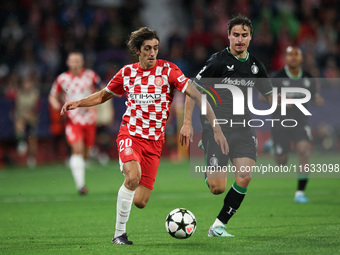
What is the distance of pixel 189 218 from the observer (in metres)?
7.13

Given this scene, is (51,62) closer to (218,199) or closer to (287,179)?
(287,179)

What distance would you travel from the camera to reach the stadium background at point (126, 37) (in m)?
19.2

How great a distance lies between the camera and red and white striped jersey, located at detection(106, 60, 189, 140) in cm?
729

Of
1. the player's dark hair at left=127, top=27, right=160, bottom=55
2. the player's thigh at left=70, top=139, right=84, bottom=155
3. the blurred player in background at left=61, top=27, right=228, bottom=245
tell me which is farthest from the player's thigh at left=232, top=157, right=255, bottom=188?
the player's thigh at left=70, top=139, right=84, bottom=155

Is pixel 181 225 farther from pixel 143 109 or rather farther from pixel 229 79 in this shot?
pixel 229 79

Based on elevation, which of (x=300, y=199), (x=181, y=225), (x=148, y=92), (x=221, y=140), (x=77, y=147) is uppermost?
(x=148, y=92)

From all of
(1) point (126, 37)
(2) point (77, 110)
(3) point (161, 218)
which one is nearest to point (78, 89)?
(2) point (77, 110)

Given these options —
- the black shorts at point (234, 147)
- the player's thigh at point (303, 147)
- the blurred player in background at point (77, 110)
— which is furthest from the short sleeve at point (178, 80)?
the blurred player in background at point (77, 110)

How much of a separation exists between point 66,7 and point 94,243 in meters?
14.1

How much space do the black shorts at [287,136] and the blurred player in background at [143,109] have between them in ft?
14.0

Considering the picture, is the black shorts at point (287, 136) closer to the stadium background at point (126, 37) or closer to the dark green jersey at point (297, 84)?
the dark green jersey at point (297, 84)

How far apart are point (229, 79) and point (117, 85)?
1.30 metres

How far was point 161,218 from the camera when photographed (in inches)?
369

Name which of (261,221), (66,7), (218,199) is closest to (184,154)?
(66,7)
